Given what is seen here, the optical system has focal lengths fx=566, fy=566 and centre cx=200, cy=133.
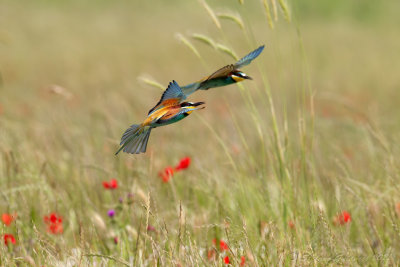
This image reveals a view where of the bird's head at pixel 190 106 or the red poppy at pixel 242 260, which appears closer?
the bird's head at pixel 190 106

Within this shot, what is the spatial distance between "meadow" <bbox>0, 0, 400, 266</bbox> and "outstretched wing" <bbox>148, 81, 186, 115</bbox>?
0.60 meters

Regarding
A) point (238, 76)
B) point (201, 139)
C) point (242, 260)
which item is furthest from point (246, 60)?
point (201, 139)

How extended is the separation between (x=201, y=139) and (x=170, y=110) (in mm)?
4074

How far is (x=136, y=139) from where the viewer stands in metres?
0.90

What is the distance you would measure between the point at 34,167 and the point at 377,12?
16.4m

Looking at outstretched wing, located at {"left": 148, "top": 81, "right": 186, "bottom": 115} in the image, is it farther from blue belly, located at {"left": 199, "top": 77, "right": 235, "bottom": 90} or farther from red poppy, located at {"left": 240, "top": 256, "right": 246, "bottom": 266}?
red poppy, located at {"left": 240, "top": 256, "right": 246, "bottom": 266}

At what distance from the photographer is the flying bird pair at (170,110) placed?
2.90 feet

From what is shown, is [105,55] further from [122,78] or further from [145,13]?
[145,13]

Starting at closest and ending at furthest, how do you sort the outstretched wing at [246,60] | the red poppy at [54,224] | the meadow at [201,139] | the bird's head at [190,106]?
the bird's head at [190,106] < the outstretched wing at [246,60] < the meadow at [201,139] < the red poppy at [54,224]

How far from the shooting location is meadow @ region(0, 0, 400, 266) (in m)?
2.04

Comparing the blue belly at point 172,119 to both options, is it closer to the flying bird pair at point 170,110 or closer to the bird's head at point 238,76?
the flying bird pair at point 170,110

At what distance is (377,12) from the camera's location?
698 inches

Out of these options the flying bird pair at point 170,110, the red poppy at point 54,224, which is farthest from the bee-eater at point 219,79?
the red poppy at point 54,224

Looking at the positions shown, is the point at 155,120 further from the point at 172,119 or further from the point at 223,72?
the point at 223,72
